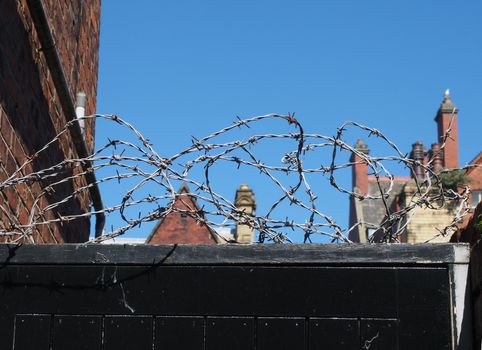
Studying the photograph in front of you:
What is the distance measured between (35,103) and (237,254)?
2054 millimetres

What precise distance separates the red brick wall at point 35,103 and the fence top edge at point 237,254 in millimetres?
590

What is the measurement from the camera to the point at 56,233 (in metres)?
5.97

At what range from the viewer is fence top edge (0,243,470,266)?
365 centimetres

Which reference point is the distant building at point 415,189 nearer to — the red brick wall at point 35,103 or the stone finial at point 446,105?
the stone finial at point 446,105

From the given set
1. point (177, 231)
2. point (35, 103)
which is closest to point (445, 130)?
point (177, 231)

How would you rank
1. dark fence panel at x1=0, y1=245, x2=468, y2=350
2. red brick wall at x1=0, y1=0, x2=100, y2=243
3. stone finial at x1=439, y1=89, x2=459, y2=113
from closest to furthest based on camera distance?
dark fence panel at x1=0, y1=245, x2=468, y2=350 < red brick wall at x1=0, y1=0, x2=100, y2=243 < stone finial at x1=439, y1=89, x2=459, y2=113

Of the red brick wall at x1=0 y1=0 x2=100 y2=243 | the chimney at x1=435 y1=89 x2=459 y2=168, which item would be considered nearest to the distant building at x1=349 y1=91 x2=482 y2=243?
the chimney at x1=435 y1=89 x2=459 y2=168

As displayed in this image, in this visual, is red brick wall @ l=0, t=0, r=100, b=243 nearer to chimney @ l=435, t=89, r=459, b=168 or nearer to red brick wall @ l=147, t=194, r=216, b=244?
red brick wall @ l=147, t=194, r=216, b=244

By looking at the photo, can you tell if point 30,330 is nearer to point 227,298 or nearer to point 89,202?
point 227,298

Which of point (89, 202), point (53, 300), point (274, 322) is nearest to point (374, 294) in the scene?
point (274, 322)

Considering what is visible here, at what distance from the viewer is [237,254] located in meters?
3.74

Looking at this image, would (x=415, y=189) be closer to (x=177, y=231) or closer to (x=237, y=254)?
(x=177, y=231)

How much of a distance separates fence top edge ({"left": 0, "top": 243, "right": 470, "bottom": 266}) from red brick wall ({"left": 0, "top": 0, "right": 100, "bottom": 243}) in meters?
0.59

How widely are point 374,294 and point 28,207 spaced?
2148mm
